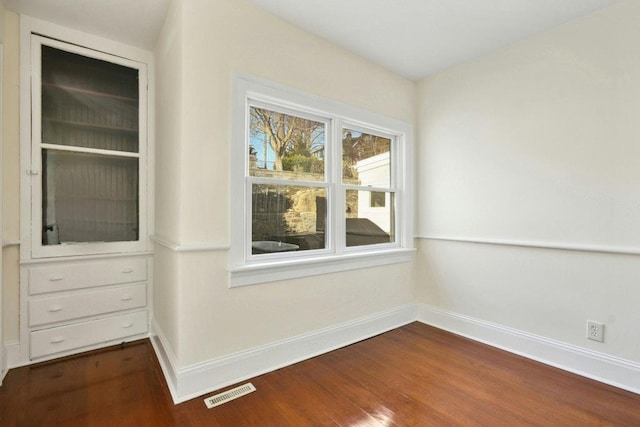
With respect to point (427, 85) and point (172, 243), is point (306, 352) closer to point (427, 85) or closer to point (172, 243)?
point (172, 243)

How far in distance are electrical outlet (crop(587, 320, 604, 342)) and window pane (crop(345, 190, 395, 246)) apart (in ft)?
5.49

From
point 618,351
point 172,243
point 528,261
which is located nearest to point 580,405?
point 618,351

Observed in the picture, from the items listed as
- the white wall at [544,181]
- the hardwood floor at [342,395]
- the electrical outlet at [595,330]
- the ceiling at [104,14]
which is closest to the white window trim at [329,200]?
the white wall at [544,181]

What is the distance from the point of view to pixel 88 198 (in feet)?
8.21

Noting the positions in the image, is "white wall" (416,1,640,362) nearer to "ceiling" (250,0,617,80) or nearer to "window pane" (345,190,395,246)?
"ceiling" (250,0,617,80)

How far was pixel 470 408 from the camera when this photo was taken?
1.81 meters

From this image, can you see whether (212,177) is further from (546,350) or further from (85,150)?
(546,350)

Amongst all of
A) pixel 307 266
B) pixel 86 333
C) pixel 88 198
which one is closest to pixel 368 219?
pixel 307 266

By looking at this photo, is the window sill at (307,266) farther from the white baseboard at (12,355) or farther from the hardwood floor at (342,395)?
the white baseboard at (12,355)

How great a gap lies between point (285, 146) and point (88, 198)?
1699 mm

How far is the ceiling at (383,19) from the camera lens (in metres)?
2.10

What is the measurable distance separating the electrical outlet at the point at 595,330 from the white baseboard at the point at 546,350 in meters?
0.11

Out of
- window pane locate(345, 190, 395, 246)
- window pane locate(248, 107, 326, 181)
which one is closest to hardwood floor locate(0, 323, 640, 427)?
window pane locate(345, 190, 395, 246)

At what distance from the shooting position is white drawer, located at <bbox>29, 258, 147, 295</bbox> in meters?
2.29
